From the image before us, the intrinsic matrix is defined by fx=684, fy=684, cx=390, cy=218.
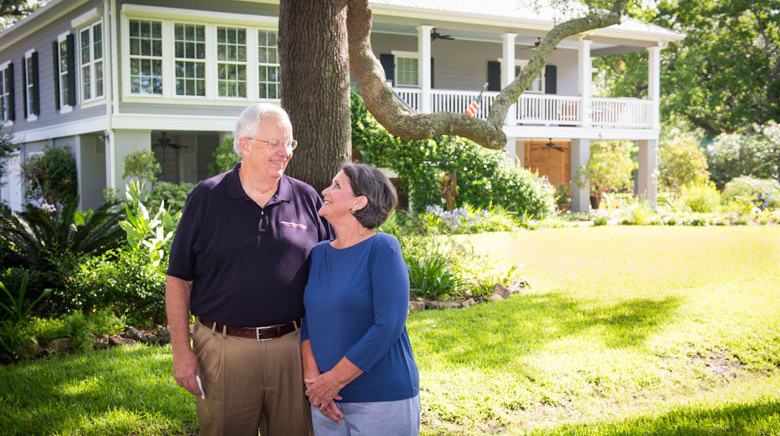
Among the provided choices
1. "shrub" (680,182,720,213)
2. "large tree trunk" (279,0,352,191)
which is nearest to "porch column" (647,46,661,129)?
"shrub" (680,182,720,213)

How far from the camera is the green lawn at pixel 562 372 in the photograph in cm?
439

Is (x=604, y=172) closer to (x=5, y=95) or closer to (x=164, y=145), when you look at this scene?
(x=164, y=145)

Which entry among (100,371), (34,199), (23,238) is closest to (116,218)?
(23,238)

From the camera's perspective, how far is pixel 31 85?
19266mm

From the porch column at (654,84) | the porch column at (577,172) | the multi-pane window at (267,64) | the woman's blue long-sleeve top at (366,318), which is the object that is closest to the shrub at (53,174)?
the multi-pane window at (267,64)

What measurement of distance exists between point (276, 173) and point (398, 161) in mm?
12778

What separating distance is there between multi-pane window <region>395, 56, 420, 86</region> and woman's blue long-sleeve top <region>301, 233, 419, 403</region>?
59.4 ft

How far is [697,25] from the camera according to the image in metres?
30.2

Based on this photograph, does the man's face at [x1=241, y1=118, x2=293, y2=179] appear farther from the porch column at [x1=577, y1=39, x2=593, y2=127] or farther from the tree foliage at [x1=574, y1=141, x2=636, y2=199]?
the porch column at [x1=577, y1=39, x2=593, y2=127]

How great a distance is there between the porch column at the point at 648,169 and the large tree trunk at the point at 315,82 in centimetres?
1704

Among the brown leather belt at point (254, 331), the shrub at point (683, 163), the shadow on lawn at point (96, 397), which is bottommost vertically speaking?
the shadow on lawn at point (96, 397)

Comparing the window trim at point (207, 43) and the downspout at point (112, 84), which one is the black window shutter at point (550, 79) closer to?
the window trim at point (207, 43)

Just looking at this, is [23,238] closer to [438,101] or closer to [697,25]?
[438,101]

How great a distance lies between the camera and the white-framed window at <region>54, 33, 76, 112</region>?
53.8 ft
